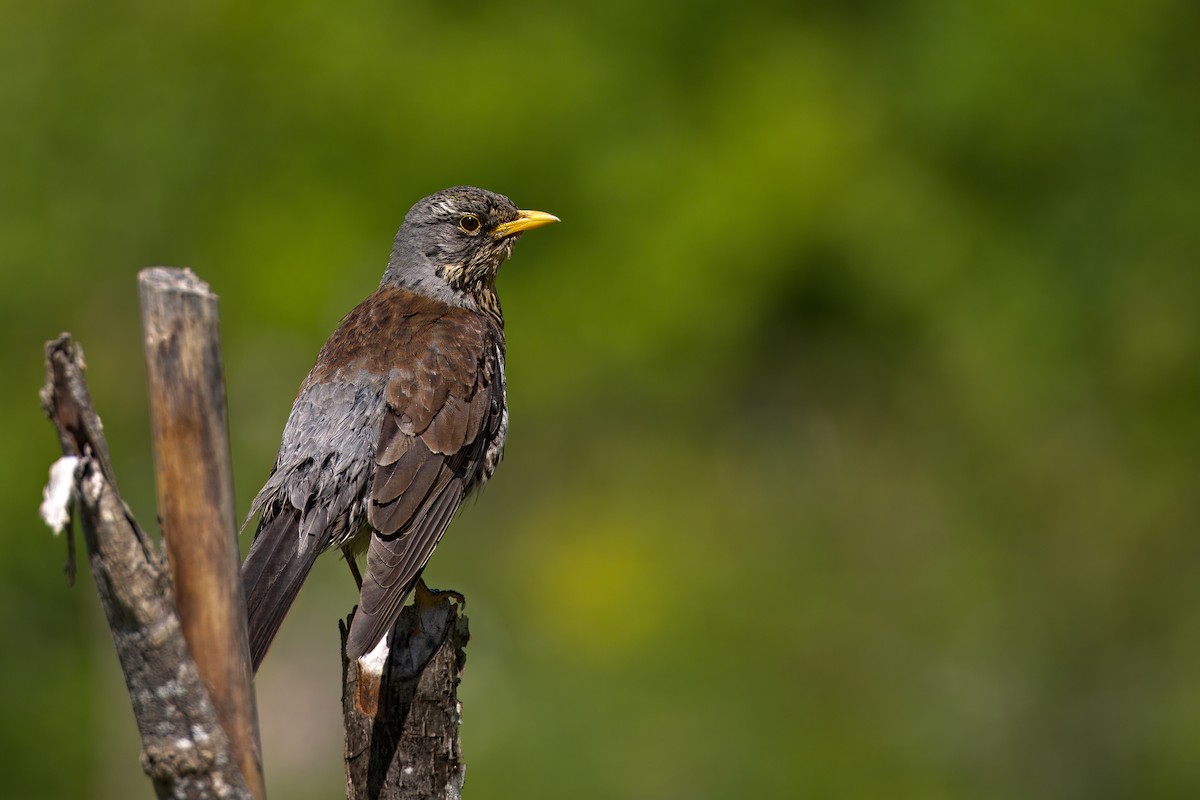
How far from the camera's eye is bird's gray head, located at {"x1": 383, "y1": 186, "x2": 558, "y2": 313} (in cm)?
550

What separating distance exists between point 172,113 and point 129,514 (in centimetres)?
1049

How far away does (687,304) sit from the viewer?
11.8 meters

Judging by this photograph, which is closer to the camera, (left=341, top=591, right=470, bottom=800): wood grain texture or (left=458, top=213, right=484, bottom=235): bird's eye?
(left=341, top=591, right=470, bottom=800): wood grain texture

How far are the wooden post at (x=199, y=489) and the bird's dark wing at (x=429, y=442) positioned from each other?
4.13 feet

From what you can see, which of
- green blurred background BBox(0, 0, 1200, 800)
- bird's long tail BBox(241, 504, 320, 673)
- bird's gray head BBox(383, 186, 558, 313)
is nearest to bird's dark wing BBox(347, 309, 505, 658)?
bird's long tail BBox(241, 504, 320, 673)

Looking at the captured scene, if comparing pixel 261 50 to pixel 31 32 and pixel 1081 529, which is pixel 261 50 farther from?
pixel 1081 529

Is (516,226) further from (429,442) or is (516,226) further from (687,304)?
(687,304)

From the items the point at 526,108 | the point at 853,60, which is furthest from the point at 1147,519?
the point at 526,108

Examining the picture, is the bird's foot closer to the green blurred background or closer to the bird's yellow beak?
the bird's yellow beak

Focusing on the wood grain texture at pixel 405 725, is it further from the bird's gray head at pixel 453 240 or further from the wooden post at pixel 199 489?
the bird's gray head at pixel 453 240

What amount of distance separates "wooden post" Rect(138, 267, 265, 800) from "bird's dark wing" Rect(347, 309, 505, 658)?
1.26m

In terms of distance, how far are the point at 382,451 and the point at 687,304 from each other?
7376mm

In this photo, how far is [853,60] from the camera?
13.6 meters

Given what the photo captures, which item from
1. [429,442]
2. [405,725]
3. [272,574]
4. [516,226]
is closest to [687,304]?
[516,226]
